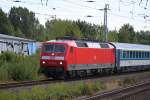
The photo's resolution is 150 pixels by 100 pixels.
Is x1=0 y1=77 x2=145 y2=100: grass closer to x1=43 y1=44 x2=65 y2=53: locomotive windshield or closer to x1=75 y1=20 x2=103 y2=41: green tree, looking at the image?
x1=43 y1=44 x2=65 y2=53: locomotive windshield

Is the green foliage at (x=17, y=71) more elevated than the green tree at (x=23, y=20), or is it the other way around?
the green tree at (x=23, y=20)

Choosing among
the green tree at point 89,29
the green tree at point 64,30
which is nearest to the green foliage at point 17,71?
the green tree at point 64,30

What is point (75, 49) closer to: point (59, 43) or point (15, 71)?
point (59, 43)

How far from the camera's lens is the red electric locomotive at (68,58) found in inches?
1225

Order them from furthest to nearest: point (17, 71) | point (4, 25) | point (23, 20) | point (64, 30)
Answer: point (23, 20), point (4, 25), point (64, 30), point (17, 71)

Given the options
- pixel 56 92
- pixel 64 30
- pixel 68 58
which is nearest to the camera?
pixel 56 92

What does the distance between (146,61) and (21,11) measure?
8630 centimetres

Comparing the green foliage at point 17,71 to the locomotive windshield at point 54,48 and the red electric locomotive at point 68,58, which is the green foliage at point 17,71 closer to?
the red electric locomotive at point 68,58

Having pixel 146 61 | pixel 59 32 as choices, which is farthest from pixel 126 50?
pixel 59 32

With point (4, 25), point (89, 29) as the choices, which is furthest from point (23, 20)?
point (4, 25)

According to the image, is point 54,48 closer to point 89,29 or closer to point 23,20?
point 89,29

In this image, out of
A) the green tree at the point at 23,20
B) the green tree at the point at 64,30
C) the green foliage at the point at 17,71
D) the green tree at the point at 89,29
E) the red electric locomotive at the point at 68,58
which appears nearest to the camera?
the red electric locomotive at the point at 68,58

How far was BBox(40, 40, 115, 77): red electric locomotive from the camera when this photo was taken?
31.1 metres

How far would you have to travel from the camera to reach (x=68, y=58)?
31.2m
